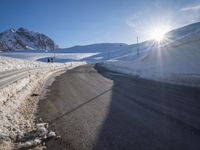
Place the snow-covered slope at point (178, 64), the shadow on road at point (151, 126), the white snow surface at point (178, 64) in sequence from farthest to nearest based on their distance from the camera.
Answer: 1. the snow-covered slope at point (178, 64)
2. the white snow surface at point (178, 64)
3. the shadow on road at point (151, 126)

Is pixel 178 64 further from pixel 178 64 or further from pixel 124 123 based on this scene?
pixel 124 123

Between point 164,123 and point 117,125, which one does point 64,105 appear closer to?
point 117,125

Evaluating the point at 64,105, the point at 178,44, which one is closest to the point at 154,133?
the point at 64,105

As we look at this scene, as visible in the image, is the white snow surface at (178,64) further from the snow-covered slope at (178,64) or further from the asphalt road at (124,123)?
the asphalt road at (124,123)

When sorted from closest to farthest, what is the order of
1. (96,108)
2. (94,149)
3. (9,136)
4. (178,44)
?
1. (94,149)
2. (9,136)
3. (96,108)
4. (178,44)

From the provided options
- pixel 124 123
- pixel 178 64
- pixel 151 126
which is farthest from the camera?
pixel 178 64

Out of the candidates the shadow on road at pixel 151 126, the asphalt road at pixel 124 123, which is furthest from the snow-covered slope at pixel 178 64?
the shadow on road at pixel 151 126

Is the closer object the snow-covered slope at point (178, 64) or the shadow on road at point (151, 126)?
the shadow on road at point (151, 126)

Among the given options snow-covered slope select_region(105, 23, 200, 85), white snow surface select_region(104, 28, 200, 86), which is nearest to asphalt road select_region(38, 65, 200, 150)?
white snow surface select_region(104, 28, 200, 86)

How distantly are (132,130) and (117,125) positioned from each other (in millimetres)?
602

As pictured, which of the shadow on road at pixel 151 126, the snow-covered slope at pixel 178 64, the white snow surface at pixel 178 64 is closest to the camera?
the shadow on road at pixel 151 126

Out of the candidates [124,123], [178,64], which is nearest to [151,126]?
[124,123]

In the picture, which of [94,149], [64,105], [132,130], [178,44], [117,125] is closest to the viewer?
[94,149]

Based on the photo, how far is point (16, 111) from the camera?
796 centimetres
